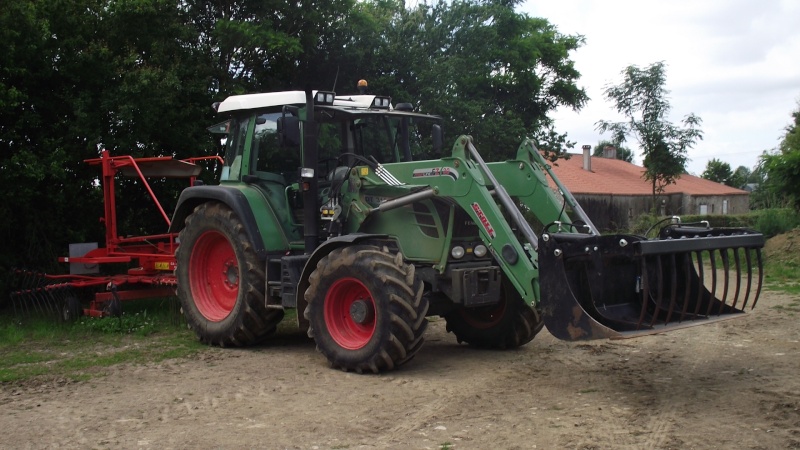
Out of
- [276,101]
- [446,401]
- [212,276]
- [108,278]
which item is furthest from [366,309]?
[108,278]

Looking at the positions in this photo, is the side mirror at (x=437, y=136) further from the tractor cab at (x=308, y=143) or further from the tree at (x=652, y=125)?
the tree at (x=652, y=125)

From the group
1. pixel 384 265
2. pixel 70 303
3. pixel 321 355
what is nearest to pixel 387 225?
pixel 384 265

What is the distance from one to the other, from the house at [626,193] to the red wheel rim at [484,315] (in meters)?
24.8

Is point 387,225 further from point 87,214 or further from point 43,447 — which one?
point 87,214

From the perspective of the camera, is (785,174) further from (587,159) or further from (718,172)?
(718,172)

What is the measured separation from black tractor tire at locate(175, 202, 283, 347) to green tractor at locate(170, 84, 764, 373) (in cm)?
2

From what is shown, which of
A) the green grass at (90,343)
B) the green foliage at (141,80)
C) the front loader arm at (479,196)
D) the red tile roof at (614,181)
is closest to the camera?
the front loader arm at (479,196)

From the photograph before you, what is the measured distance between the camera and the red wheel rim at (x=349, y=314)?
7855 millimetres

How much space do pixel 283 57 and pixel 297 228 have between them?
21.4 feet

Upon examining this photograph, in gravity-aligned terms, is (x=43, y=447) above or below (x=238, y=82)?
below

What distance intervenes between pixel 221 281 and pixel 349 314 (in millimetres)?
2411

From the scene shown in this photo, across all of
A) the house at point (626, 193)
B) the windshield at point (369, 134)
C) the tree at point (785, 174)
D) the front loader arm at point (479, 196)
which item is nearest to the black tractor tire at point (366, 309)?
the front loader arm at point (479, 196)

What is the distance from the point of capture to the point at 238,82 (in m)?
14.4

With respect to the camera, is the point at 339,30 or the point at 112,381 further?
the point at 339,30
